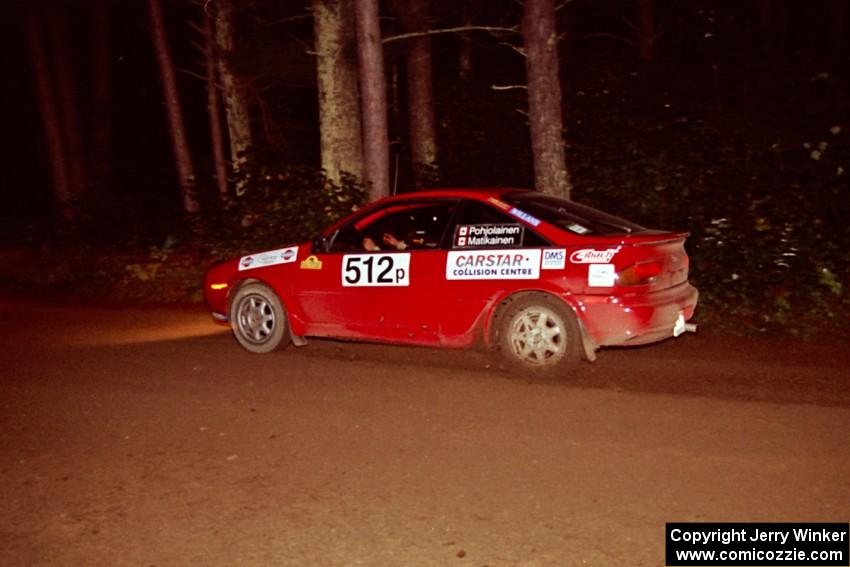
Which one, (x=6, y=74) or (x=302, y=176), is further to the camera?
(x=6, y=74)

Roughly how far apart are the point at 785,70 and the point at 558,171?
4.38 m

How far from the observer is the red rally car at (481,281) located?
7.41 meters

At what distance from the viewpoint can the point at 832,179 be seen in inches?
460

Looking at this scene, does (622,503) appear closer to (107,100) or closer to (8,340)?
(8,340)

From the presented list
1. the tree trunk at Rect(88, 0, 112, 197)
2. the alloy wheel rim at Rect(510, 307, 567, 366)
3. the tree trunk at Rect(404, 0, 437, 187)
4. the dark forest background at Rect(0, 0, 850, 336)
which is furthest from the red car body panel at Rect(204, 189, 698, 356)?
the tree trunk at Rect(88, 0, 112, 197)

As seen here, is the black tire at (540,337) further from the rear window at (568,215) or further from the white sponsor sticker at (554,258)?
the rear window at (568,215)

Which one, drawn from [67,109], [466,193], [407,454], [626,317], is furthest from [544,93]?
[67,109]

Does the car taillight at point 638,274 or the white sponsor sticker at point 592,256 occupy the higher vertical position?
the white sponsor sticker at point 592,256

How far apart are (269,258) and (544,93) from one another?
15.7 feet

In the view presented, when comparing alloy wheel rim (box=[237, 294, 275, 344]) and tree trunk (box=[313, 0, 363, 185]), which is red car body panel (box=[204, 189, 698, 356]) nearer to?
alloy wheel rim (box=[237, 294, 275, 344])

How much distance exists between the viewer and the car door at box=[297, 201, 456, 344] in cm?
816

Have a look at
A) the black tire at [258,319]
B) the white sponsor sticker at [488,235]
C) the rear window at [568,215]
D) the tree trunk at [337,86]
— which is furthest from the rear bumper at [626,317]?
the tree trunk at [337,86]

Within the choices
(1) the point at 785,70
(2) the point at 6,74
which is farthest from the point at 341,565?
(2) the point at 6,74

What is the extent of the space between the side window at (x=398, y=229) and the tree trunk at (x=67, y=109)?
1669 centimetres
